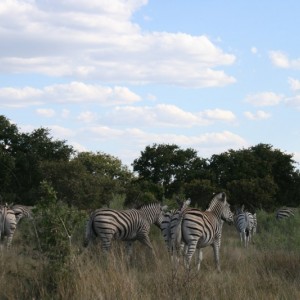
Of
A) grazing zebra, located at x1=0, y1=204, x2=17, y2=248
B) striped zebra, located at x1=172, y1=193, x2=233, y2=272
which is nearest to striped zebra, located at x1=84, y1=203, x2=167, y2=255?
striped zebra, located at x1=172, y1=193, x2=233, y2=272

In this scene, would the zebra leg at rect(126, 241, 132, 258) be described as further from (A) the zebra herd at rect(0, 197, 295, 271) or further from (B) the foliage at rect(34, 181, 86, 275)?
(B) the foliage at rect(34, 181, 86, 275)

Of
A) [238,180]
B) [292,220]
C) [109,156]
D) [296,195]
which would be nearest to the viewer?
[292,220]

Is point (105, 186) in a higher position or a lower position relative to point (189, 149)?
lower

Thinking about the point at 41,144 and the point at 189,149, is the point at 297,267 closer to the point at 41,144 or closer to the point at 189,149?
the point at 41,144

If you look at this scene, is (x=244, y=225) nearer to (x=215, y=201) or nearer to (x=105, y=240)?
(x=215, y=201)

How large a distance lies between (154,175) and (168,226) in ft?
113

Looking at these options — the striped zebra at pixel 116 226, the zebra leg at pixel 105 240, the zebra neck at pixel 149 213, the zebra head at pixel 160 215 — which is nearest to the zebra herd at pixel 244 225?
the zebra head at pixel 160 215

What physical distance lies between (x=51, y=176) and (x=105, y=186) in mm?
3462

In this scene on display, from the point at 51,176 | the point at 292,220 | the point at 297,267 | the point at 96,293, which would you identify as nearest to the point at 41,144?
the point at 51,176

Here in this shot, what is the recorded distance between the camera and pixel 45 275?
317 inches

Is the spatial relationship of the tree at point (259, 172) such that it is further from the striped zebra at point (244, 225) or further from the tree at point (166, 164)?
the striped zebra at point (244, 225)

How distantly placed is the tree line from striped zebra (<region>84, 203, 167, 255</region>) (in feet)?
63.6

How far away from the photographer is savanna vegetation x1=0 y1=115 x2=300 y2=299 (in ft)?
24.9

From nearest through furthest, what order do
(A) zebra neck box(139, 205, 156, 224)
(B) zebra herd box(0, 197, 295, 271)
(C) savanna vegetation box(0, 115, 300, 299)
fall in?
(C) savanna vegetation box(0, 115, 300, 299) → (B) zebra herd box(0, 197, 295, 271) → (A) zebra neck box(139, 205, 156, 224)
